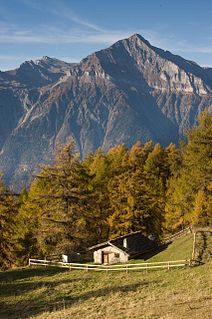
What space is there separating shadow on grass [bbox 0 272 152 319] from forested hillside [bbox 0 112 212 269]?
1157 cm

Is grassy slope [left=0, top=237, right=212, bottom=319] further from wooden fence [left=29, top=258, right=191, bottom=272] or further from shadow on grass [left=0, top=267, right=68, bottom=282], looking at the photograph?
wooden fence [left=29, top=258, right=191, bottom=272]

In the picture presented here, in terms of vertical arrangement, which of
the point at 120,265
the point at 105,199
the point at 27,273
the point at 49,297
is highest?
the point at 105,199

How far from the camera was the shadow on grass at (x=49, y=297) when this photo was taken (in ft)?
94.6

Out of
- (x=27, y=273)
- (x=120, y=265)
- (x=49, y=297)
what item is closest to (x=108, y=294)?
(x=49, y=297)

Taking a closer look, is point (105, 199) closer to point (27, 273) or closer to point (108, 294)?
point (27, 273)

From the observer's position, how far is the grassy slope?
24163 mm

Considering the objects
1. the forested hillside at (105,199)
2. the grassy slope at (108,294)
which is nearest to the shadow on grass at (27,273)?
the grassy slope at (108,294)

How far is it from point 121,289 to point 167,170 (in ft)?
115

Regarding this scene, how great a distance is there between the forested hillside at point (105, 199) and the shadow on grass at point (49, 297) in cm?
1157

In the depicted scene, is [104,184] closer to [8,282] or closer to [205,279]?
[8,282]

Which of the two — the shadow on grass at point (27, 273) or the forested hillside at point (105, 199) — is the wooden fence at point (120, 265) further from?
the forested hillside at point (105, 199)

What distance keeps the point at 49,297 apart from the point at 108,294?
4647 millimetres

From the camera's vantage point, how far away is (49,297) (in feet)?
105

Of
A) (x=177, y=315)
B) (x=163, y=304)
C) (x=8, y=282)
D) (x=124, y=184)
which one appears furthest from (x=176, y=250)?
(x=177, y=315)
